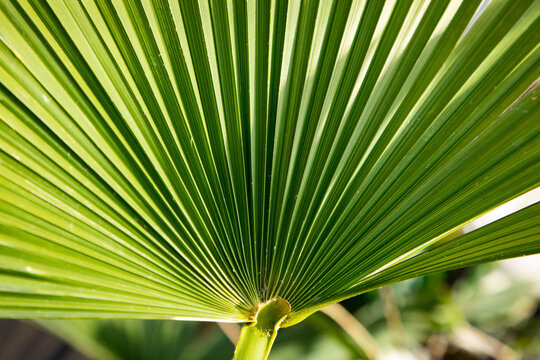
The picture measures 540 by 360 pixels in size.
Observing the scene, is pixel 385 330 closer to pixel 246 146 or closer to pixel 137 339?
pixel 137 339

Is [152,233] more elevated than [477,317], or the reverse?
[477,317]

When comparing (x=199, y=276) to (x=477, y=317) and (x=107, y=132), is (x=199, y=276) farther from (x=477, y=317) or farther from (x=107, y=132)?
(x=477, y=317)

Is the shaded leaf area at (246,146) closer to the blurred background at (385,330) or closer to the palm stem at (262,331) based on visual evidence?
the palm stem at (262,331)

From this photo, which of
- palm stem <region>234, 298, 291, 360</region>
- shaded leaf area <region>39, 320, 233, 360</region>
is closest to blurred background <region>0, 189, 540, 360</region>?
shaded leaf area <region>39, 320, 233, 360</region>

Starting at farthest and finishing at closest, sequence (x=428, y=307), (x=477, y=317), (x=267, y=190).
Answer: (x=477, y=317) → (x=428, y=307) → (x=267, y=190)

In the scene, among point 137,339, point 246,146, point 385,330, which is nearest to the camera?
point 246,146

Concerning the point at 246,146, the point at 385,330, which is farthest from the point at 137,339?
the point at 246,146

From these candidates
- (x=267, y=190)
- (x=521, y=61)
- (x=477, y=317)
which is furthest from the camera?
(x=477, y=317)

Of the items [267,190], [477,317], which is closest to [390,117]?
[267,190]
